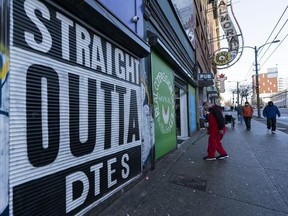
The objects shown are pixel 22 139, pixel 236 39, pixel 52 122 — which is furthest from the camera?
pixel 236 39

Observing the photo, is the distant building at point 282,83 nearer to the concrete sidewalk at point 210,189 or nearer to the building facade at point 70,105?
the concrete sidewalk at point 210,189

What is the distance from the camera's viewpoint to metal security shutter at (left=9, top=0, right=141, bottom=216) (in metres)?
2.08

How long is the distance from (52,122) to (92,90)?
882 millimetres

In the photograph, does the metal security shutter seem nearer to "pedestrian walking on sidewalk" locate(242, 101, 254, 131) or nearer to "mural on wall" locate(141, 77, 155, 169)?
"mural on wall" locate(141, 77, 155, 169)

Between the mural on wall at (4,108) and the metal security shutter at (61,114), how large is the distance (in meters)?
0.06

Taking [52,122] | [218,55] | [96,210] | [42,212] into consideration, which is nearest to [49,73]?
[52,122]

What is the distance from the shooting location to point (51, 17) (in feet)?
8.25

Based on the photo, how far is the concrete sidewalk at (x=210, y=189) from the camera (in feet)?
10.8

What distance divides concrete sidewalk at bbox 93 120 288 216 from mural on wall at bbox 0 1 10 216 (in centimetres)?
159

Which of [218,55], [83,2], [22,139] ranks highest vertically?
[218,55]

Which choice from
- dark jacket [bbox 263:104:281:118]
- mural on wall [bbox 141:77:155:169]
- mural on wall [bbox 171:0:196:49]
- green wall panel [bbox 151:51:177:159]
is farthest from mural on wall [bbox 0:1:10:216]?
dark jacket [bbox 263:104:281:118]

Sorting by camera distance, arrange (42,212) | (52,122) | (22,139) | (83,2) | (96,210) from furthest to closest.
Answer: (96,210), (83,2), (52,122), (42,212), (22,139)

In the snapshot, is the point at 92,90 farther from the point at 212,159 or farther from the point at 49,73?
the point at 212,159

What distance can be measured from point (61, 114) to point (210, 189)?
2.89m
